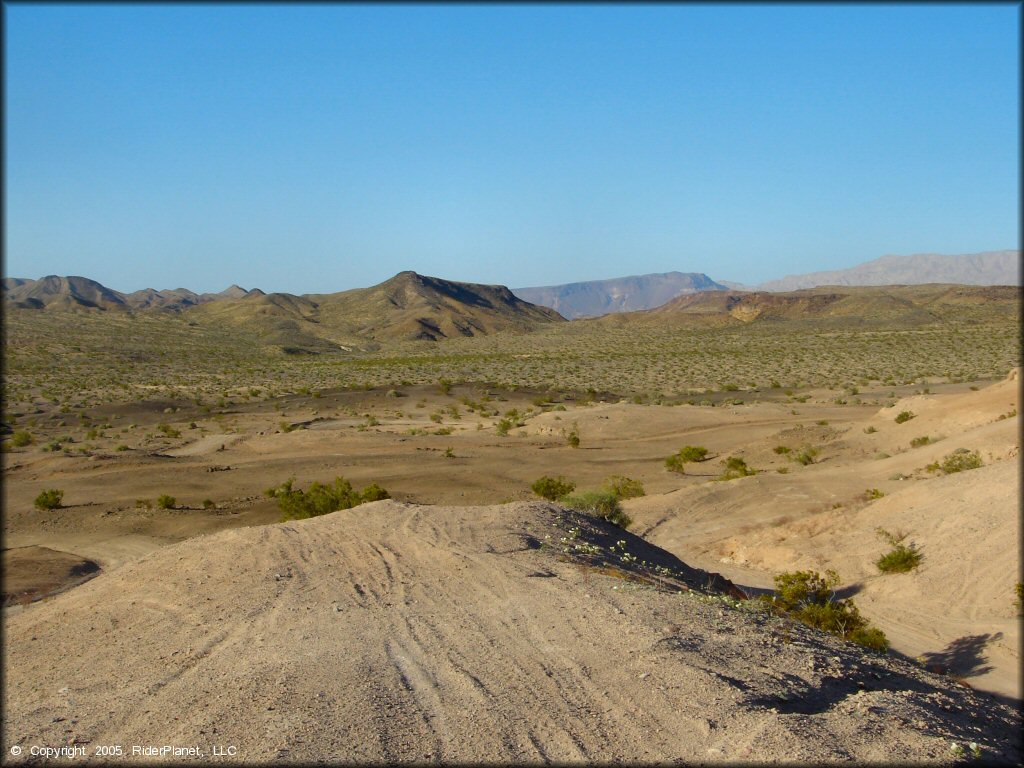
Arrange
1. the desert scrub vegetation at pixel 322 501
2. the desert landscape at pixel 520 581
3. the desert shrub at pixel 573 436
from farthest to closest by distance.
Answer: the desert shrub at pixel 573 436 < the desert scrub vegetation at pixel 322 501 < the desert landscape at pixel 520 581

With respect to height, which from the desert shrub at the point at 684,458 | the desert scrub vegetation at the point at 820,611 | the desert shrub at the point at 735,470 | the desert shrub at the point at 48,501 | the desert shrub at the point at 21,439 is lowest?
the desert shrub at the point at 684,458

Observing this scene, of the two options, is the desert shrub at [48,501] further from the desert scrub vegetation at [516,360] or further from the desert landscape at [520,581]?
the desert scrub vegetation at [516,360]

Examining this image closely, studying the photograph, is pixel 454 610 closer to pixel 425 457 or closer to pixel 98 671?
pixel 98 671

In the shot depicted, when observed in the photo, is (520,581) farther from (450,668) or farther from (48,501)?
(48,501)

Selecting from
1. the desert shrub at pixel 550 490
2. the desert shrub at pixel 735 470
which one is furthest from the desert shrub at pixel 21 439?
the desert shrub at pixel 735 470

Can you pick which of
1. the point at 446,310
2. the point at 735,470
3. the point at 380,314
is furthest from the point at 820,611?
the point at 446,310

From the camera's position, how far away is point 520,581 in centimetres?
1161

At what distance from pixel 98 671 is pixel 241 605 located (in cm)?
203

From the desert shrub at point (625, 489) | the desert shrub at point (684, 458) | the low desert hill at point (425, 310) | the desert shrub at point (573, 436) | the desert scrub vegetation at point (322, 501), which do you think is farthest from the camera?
the low desert hill at point (425, 310)

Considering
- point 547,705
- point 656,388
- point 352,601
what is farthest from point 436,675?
point 656,388

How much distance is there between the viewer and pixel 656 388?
60312 millimetres

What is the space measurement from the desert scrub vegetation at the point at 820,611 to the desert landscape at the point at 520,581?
0.09 m

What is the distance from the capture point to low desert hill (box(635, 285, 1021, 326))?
10394cm

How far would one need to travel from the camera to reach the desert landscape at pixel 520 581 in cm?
750
